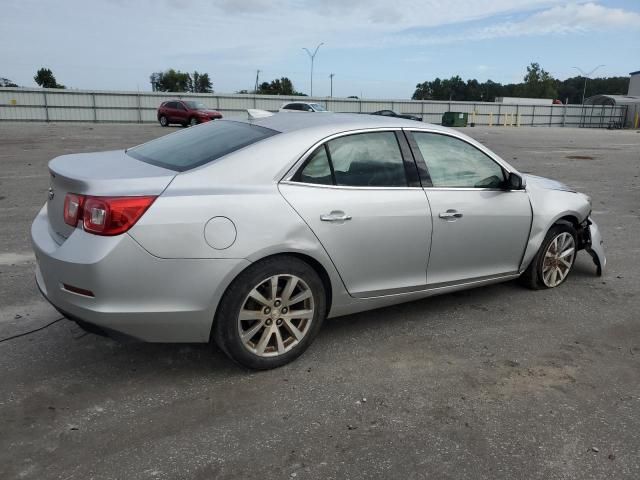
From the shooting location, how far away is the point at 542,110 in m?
57.2

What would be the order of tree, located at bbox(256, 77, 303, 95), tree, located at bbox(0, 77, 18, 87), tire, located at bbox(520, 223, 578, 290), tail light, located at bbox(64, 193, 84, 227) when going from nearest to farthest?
tail light, located at bbox(64, 193, 84, 227) < tire, located at bbox(520, 223, 578, 290) < tree, located at bbox(0, 77, 18, 87) < tree, located at bbox(256, 77, 303, 95)

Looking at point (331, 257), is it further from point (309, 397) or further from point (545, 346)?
point (545, 346)

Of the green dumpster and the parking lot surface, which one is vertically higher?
the green dumpster

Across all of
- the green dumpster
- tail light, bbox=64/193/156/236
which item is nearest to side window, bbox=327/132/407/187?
tail light, bbox=64/193/156/236

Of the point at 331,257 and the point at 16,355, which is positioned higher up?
the point at 331,257

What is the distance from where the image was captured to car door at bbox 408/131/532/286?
13.0 ft

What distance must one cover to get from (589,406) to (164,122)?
33.2 m

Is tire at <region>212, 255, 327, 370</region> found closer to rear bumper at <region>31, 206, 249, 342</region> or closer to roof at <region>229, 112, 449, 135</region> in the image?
rear bumper at <region>31, 206, 249, 342</region>

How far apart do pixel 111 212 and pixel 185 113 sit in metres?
29.8

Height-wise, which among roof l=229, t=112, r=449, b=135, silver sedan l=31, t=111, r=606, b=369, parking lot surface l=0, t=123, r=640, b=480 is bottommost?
parking lot surface l=0, t=123, r=640, b=480

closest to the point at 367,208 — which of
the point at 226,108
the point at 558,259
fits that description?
the point at 558,259

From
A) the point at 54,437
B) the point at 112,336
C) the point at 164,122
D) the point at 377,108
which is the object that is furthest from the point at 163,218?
the point at 377,108

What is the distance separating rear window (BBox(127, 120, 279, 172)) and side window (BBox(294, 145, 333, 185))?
12.9 inches

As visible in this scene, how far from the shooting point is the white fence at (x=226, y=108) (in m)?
40.5
